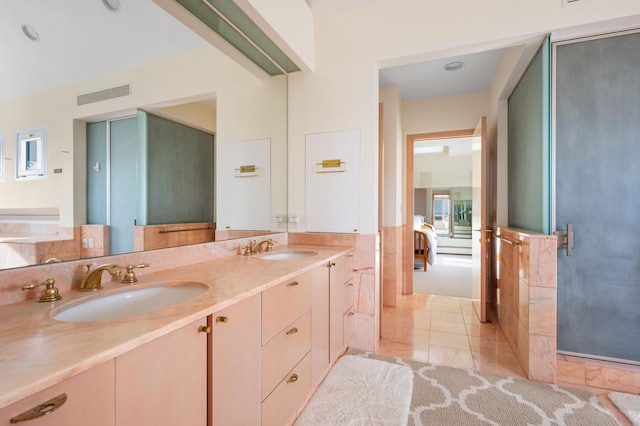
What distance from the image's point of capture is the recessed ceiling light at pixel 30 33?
971 millimetres

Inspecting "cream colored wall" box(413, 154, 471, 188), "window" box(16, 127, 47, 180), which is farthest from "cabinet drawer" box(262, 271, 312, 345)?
"cream colored wall" box(413, 154, 471, 188)

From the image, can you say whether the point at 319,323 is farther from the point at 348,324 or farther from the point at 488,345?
the point at 488,345

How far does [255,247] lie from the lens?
2.07 metres

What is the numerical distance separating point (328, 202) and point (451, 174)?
688 cm

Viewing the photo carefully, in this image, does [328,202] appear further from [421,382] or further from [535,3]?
[535,3]

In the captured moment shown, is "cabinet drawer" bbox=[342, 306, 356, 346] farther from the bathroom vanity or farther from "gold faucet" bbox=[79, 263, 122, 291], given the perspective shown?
"gold faucet" bbox=[79, 263, 122, 291]

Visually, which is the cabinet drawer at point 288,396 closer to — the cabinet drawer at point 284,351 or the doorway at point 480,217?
the cabinet drawer at point 284,351

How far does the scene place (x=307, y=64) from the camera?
2373 mm

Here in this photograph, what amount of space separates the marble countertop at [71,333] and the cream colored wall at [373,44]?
1.53 metres

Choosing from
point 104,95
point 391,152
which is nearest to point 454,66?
point 391,152

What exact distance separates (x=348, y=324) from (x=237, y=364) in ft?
4.61

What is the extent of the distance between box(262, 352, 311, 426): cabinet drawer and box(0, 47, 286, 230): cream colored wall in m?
1.08

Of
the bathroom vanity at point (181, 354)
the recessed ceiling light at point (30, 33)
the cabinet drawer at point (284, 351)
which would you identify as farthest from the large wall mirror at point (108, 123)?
the cabinet drawer at point (284, 351)

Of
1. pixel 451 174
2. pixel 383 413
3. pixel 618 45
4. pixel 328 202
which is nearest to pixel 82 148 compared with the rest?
pixel 328 202
